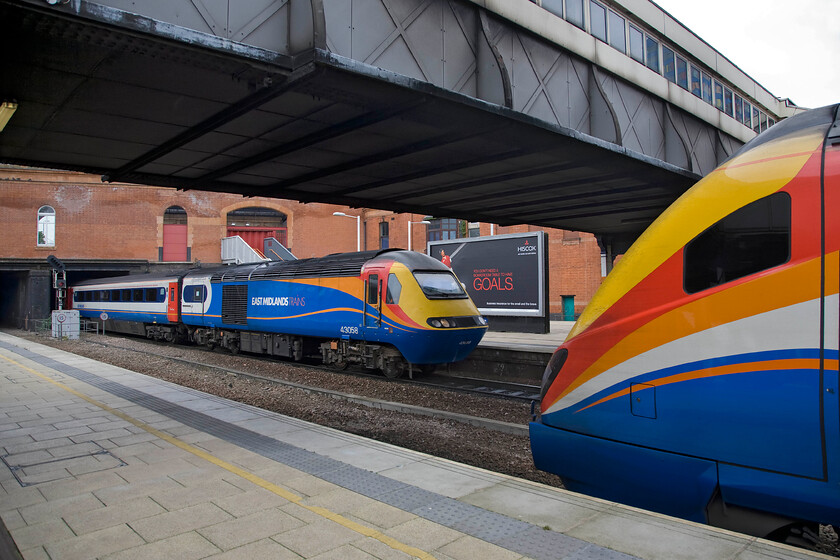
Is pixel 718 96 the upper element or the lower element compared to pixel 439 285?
upper

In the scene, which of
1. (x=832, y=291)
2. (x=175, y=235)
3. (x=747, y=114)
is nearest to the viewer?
(x=832, y=291)

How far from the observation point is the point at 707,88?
50.6 ft

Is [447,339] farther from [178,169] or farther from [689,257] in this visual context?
[689,257]

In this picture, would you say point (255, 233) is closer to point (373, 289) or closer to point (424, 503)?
point (373, 289)

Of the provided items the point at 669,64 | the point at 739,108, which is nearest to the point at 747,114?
the point at 739,108

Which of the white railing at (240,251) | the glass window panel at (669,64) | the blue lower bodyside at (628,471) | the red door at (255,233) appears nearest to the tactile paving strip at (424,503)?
the blue lower bodyside at (628,471)

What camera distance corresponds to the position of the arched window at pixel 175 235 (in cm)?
4300

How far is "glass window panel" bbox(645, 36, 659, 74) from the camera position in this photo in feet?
41.4

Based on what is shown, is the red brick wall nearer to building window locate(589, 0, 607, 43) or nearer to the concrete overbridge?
the concrete overbridge

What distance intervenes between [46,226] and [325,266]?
33.9 meters

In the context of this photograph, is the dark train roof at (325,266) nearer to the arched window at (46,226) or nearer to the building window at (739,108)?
the building window at (739,108)

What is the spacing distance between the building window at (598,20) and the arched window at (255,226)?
128 feet

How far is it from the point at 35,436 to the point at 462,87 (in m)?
7.91

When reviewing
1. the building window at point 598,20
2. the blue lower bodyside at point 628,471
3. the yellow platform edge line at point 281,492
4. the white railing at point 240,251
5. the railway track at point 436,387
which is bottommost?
the railway track at point 436,387
